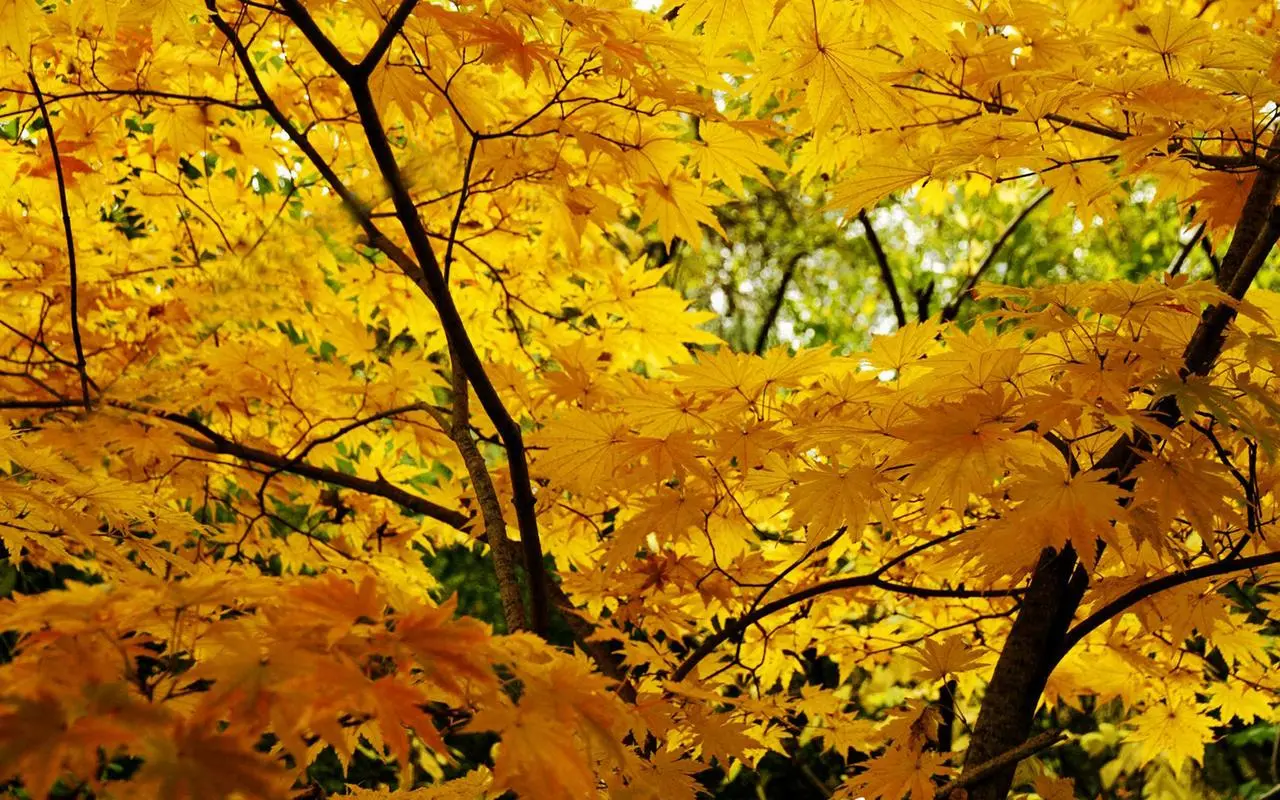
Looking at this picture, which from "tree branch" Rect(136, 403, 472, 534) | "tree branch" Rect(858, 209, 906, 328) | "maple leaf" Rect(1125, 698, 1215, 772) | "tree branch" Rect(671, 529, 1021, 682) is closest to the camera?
"tree branch" Rect(671, 529, 1021, 682)

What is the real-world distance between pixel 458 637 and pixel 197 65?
1.95 m

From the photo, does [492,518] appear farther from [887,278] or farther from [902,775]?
[887,278]

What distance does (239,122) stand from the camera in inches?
106

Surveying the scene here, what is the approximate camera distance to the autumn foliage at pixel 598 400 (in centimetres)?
104

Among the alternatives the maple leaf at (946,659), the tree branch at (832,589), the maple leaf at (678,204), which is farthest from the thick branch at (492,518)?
the maple leaf at (946,659)

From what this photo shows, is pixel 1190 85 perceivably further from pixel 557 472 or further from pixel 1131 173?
pixel 557 472

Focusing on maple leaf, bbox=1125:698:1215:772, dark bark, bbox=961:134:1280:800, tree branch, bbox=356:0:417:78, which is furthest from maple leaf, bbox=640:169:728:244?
maple leaf, bbox=1125:698:1215:772

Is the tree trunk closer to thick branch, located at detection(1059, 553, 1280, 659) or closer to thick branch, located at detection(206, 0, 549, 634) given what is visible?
thick branch, located at detection(1059, 553, 1280, 659)

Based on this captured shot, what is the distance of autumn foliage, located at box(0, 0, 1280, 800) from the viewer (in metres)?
1.04

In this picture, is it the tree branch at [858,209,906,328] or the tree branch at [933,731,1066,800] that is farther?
the tree branch at [858,209,906,328]

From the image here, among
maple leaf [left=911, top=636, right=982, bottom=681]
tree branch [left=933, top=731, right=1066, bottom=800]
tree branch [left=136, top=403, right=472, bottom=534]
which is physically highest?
tree branch [left=136, top=403, right=472, bottom=534]

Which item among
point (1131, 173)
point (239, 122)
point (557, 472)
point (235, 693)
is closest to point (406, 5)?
point (557, 472)

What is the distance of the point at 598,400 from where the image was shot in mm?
2154

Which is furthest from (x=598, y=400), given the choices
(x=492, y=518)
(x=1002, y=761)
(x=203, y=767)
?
(x=203, y=767)
